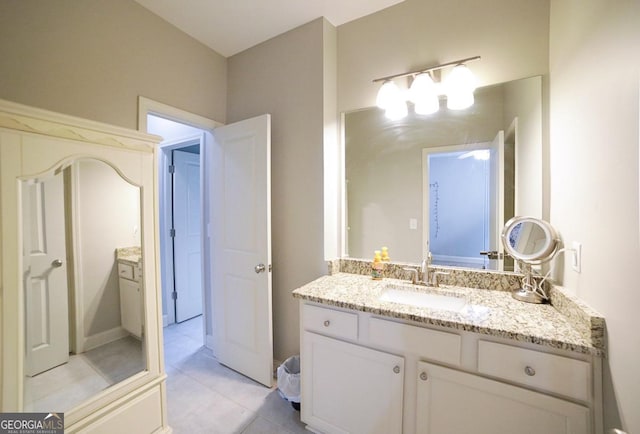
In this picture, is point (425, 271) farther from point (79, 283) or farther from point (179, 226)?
point (179, 226)

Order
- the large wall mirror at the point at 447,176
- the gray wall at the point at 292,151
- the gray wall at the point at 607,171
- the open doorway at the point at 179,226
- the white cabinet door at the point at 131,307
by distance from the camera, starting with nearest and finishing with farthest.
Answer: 1. the gray wall at the point at 607,171
2. the white cabinet door at the point at 131,307
3. the large wall mirror at the point at 447,176
4. the gray wall at the point at 292,151
5. the open doorway at the point at 179,226

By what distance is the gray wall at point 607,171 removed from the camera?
762 millimetres

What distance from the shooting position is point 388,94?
1.76 metres

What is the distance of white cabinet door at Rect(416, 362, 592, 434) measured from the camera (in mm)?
961

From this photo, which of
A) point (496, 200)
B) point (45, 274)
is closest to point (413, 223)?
point (496, 200)

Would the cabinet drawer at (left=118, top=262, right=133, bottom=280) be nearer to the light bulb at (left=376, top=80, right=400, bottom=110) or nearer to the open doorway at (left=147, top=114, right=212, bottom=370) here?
the open doorway at (left=147, top=114, right=212, bottom=370)

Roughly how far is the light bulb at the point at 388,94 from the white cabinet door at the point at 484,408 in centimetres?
155

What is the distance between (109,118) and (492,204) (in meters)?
2.39

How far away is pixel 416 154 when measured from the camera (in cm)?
182

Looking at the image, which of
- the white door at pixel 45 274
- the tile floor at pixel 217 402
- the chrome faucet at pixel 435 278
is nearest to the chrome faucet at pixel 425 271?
the chrome faucet at pixel 435 278

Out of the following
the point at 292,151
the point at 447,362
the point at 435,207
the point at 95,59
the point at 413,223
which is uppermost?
the point at 95,59

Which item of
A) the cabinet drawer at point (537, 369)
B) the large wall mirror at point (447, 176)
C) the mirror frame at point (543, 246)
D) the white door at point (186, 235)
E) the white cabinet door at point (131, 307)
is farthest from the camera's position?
the white door at point (186, 235)

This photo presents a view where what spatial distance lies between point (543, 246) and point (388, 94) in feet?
4.13

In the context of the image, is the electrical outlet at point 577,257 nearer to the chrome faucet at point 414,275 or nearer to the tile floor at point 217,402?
the chrome faucet at point 414,275
